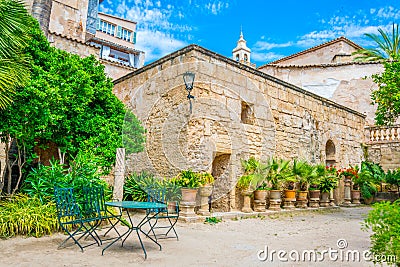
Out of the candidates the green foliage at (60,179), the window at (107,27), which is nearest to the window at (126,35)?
the window at (107,27)

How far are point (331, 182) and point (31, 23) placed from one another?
857 centimetres

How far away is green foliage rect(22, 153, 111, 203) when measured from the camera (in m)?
5.17

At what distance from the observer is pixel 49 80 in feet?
17.3

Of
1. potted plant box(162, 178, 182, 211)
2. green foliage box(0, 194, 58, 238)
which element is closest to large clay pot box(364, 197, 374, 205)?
potted plant box(162, 178, 182, 211)

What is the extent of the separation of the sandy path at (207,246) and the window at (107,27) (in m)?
24.7

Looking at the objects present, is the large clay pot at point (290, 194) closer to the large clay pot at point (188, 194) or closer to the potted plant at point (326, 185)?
the potted plant at point (326, 185)

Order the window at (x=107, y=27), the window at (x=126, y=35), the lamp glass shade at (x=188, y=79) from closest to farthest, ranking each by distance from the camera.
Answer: the lamp glass shade at (x=188, y=79) < the window at (x=107, y=27) < the window at (x=126, y=35)

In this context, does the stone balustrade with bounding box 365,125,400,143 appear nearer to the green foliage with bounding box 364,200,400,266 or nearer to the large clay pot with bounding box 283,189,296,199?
the large clay pot with bounding box 283,189,296,199

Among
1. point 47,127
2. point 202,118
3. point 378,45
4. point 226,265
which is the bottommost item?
point 226,265

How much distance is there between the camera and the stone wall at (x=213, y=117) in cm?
704

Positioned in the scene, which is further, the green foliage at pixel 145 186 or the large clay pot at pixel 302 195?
the large clay pot at pixel 302 195

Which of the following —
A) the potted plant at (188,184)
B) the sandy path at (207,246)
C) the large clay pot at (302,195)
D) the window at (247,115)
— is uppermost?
the window at (247,115)

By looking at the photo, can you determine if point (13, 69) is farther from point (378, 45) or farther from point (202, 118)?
point (378, 45)

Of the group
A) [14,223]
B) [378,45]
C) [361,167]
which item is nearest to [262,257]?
[14,223]
